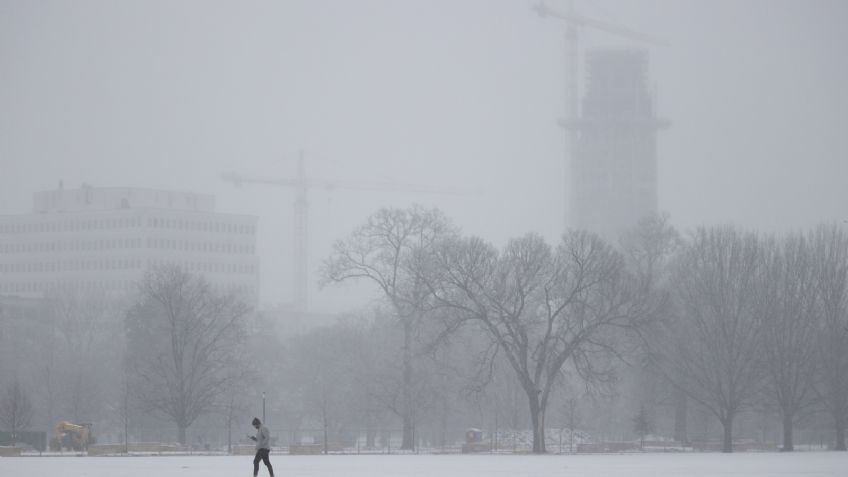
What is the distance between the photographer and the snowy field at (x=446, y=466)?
57.7 meters

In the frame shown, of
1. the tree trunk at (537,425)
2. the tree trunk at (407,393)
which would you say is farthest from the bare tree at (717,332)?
the tree trunk at (407,393)

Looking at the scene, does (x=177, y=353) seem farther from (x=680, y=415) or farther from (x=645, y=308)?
(x=680, y=415)

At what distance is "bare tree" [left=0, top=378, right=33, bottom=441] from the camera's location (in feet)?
282

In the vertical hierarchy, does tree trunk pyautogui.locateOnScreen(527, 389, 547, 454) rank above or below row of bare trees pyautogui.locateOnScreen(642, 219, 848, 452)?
below

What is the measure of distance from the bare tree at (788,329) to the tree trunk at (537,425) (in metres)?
14.3

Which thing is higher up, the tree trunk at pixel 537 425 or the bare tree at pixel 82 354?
the bare tree at pixel 82 354

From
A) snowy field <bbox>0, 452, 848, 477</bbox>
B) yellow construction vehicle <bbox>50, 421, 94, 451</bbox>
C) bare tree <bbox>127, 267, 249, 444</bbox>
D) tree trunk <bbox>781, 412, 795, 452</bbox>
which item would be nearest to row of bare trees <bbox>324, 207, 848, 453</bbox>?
tree trunk <bbox>781, 412, 795, 452</bbox>

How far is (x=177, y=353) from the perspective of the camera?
311 ft

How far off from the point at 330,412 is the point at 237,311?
14.6 meters

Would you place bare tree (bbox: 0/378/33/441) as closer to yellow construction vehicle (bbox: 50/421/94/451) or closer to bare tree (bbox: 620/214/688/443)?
yellow construction vehicle (bbox: 50/421/94/451)

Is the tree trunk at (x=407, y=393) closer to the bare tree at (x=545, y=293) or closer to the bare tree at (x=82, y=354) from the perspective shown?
the bare tree at (x=545, y=293)

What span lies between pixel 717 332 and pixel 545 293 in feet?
34.5

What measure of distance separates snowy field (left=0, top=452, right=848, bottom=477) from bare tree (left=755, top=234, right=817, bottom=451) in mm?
13002

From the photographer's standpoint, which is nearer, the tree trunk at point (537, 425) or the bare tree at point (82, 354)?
the tree trunk at point (537, 425)
